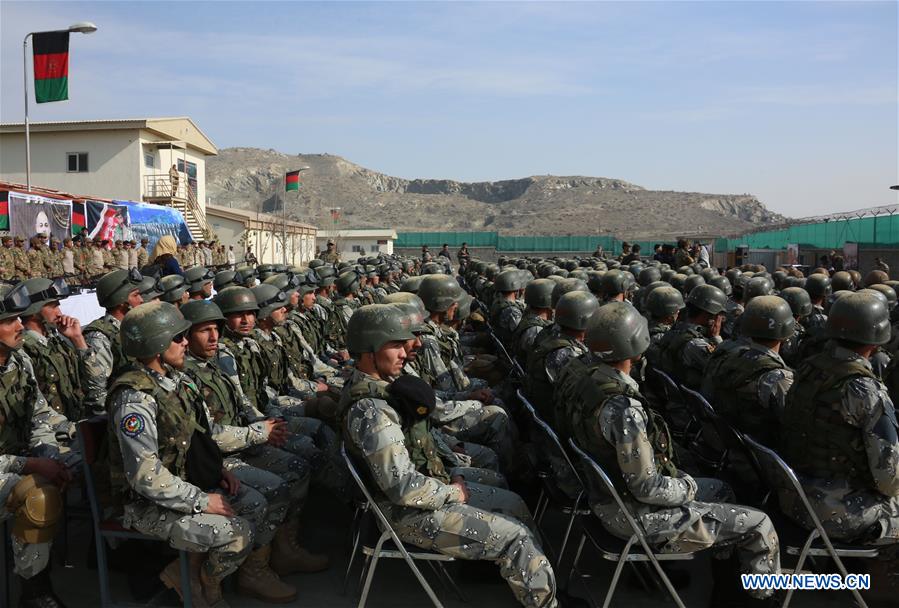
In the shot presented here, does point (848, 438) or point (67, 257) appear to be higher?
point (67, 257)

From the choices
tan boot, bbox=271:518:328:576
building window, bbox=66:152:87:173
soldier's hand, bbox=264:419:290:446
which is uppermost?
Result: building window, bbox=66:152:87:173

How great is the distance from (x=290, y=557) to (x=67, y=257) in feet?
55.7

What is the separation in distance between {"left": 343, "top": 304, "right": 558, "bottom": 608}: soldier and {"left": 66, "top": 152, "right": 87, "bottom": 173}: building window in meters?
35.3

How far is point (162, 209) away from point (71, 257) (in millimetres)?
8316

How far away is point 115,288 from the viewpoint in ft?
22.3

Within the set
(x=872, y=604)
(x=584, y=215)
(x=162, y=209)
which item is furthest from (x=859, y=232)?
(x=584, y=215)

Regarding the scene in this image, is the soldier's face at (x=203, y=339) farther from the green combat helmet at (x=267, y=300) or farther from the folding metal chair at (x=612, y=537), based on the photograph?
the folding metal chair at (x=612, y=537)

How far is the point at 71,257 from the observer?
19.2 meters

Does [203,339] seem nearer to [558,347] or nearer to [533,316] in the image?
[558,347]

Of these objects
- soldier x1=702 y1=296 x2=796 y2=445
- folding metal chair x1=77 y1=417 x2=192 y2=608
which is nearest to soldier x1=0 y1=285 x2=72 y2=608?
folding metal chair x1=77 y1=417 x2=192 y2=608

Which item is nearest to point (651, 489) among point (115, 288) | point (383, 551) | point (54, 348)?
point (383, 551)

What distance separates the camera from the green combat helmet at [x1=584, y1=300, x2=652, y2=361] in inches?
162

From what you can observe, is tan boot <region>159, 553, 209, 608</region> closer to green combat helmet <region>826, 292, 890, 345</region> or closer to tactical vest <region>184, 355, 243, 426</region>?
tactical vest <region>184, 355, 243, 426</region>

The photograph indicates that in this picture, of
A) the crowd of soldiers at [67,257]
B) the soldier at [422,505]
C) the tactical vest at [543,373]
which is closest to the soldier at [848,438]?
the soldier at [422,505]
